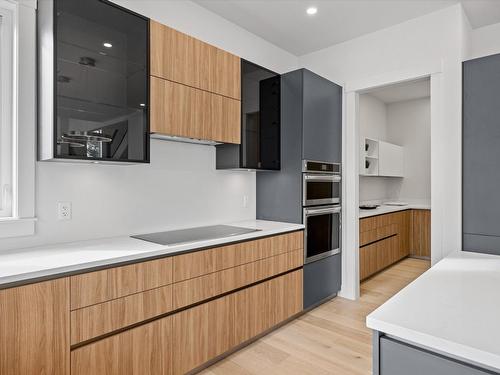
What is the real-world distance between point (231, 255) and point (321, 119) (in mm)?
1689

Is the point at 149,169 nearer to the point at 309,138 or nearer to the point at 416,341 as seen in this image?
the point at 309,138

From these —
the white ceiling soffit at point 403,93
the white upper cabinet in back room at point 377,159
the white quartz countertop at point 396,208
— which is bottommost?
the white quartz countertop at point 396,208

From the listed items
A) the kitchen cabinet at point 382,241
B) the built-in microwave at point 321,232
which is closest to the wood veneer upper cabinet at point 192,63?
the built-in microwave at point 321,232

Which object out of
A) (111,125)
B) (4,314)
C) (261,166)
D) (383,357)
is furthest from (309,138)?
(4,314)

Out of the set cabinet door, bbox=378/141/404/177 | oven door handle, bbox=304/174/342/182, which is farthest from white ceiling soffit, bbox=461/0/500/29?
cabinet door, bbox=378/141/404/177

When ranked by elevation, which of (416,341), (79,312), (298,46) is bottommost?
(79,312)

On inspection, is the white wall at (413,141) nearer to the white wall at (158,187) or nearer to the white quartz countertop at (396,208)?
the white quartz countertop at (396,208)

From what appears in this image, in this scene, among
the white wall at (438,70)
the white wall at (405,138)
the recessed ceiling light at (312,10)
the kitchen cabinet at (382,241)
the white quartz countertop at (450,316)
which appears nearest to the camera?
the white quartz countertop at (450,316)

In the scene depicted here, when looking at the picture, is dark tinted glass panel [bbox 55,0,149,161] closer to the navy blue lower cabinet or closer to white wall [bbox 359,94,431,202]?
the navy blue lower cabinet

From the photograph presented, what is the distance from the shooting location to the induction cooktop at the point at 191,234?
204cm

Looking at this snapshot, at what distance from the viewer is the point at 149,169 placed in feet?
7.79

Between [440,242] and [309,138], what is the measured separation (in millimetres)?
1451

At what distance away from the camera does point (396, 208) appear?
4.78m

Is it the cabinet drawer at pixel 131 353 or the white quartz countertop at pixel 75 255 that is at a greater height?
the white quartz countertop at pixel 75 255
